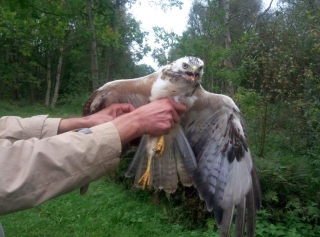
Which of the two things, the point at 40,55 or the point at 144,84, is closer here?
the point at 144,84

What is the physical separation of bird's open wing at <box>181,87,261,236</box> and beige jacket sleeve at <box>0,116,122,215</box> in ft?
5.41

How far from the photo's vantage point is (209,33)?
873 centimetres

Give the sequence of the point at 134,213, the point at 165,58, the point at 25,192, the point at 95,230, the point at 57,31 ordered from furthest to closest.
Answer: the point at 165,58
the point at 57,31
the point at 134,213
the point at 95,230
the point at 25,192

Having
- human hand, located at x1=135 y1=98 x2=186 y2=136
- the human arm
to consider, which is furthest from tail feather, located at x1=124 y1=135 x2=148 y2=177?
the human arm

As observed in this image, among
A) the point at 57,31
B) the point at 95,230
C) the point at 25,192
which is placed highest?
the point at 57,31

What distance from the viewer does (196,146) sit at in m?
3.89

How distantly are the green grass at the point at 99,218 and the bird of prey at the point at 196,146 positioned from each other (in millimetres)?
1682

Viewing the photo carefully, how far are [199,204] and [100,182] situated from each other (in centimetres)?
244

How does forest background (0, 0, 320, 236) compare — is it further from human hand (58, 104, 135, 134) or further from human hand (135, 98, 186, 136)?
human hand (135, 98, 186, 136)

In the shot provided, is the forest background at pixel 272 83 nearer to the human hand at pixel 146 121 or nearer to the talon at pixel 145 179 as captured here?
the talon at pixel 145 179

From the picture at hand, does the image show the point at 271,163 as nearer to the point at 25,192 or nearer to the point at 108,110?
the point at 108,110

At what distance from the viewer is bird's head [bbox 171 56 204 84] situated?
3496 millimetres

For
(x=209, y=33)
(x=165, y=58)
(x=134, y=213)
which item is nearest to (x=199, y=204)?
(x=134, y=213)

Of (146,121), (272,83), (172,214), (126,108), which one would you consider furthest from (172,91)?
(272,83)
